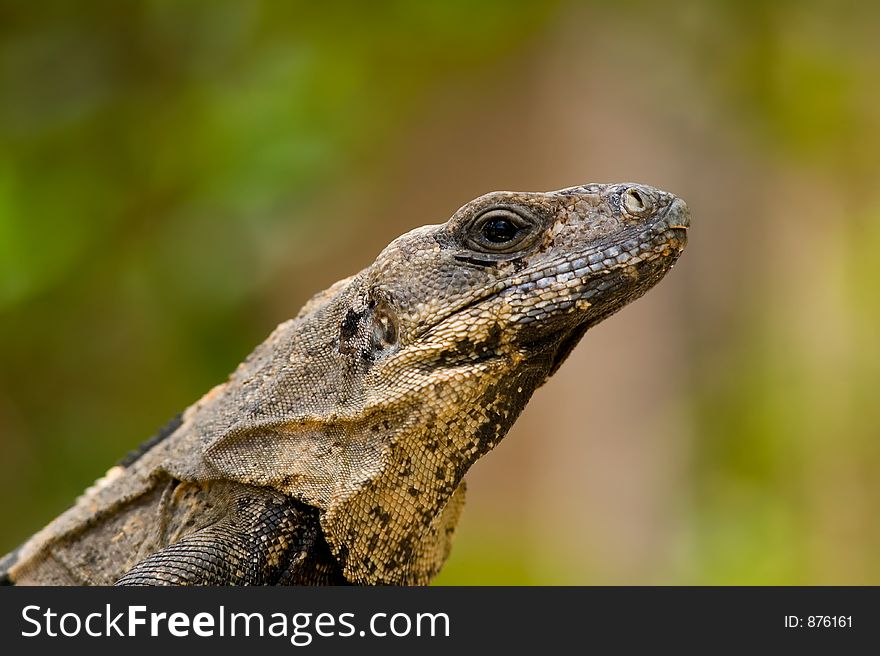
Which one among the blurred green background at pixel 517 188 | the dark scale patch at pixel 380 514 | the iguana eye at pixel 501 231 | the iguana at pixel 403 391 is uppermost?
the blurred green background at pixel 517 188

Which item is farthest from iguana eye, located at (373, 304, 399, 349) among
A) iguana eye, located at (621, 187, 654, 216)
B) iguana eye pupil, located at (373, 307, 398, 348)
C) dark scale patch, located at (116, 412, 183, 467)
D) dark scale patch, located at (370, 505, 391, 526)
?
dark scale patch, located at (116, 412, 183, 467)

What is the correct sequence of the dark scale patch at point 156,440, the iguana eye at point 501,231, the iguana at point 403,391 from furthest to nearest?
the dark scale patch at point 156,440 < the iguana eye at point 501,231 < the iguana at point 403,391

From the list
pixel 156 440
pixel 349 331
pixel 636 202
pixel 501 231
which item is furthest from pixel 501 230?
pixel 156 440

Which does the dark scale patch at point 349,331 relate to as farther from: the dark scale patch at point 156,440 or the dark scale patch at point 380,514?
the dark scale patch at point 156,440

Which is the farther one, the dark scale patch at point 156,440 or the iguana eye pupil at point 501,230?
the dark scale patch at point 156,440

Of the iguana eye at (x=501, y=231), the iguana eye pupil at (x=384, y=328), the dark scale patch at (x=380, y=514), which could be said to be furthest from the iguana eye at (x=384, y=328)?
the dark scale patch at (x=380, y=514)

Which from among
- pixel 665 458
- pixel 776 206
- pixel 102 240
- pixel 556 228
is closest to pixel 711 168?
pixel 776 206

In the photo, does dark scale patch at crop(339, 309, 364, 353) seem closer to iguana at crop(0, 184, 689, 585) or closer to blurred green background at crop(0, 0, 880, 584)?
iguana at crop(0, 184, 689, 585)

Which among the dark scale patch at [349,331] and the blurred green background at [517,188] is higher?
the blurred green background at [517,188]
